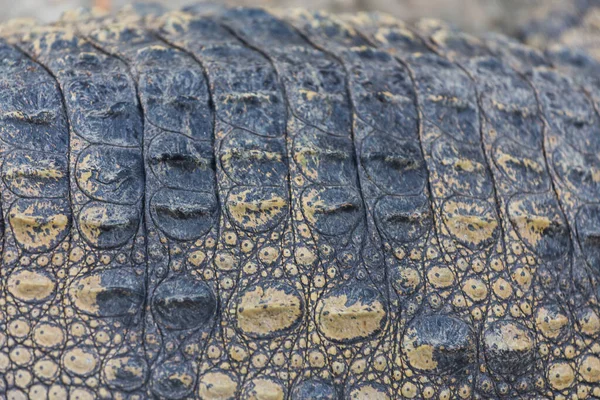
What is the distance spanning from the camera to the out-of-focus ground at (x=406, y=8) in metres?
3.69

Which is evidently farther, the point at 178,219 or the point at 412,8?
the point at 412,8

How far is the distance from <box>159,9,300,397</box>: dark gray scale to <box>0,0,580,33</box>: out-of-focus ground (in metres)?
1.95

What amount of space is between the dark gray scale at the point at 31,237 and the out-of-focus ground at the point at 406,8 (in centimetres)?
200

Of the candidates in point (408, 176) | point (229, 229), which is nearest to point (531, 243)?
point (408, 176)

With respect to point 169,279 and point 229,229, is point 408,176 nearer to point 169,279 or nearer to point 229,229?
point 229,229

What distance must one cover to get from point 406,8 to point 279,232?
8.06 feet

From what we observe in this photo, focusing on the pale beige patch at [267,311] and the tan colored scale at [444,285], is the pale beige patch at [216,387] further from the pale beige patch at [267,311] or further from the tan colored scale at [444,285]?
the tan colored scale at [444,285]

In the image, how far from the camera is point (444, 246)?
6.34 feet

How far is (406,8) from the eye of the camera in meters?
3.90

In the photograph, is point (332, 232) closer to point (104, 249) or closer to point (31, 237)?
point (104, 249)

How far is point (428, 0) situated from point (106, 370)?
2.97m

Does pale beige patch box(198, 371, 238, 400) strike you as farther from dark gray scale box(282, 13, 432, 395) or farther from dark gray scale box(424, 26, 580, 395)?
dark gray scale box(424, 26, 580, 395)

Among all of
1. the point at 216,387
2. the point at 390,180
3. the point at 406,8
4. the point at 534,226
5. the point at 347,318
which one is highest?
the point at 406,8

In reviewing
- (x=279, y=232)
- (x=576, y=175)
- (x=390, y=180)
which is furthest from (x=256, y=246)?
(x=576, y=175)
